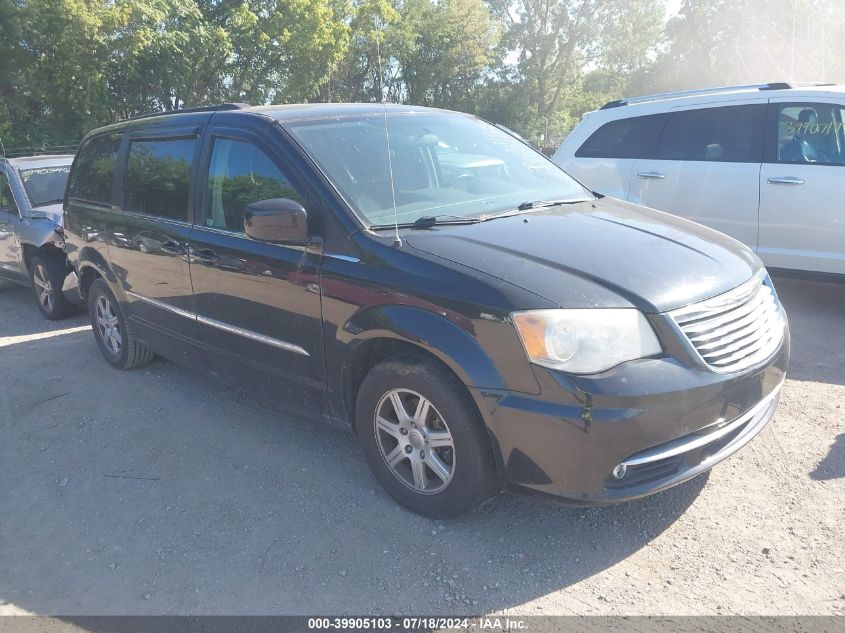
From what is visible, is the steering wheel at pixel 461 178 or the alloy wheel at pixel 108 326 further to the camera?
the alloy wheel at pixel 108 326

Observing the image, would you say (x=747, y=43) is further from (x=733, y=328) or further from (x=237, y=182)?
(x=733, y=328)

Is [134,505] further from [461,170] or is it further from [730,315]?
[730,315]

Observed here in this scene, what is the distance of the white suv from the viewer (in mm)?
5520

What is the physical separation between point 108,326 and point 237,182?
2302 millimetres

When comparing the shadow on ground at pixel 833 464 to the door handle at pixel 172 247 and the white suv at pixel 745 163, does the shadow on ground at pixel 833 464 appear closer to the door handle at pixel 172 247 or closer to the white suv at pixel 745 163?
the white suv at pixel 745 163

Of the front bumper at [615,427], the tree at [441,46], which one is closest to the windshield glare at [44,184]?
the front bumper at [615,427]

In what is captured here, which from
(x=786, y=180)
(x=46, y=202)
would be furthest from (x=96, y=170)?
(x=786, y=180)

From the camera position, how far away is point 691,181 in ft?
20.1

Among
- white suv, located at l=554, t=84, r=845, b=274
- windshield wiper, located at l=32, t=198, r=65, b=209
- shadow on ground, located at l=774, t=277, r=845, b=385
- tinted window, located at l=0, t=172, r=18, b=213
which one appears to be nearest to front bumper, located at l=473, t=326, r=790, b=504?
shadow on ground, located at l=774, t=277, r=845, b=385

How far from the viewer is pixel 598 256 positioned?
2.97m

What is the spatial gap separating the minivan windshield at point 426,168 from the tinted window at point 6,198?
532 cm

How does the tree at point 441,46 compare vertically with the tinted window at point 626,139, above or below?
above

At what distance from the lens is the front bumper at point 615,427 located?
254 centimetres

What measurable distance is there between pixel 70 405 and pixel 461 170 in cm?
316
